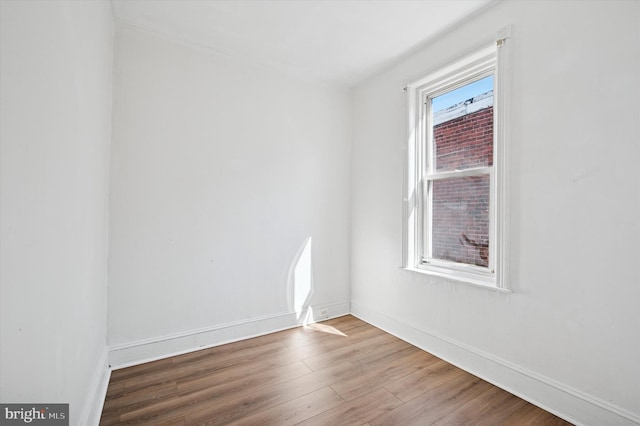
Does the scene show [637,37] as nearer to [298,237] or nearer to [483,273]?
[483,273]

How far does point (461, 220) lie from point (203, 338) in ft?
8.21

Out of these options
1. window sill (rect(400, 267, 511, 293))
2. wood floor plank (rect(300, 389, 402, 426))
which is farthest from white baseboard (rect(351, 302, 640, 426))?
wood floor plank (rect(300, 389, 402, 426))

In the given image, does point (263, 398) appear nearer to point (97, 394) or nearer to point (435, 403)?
point (97, 394)

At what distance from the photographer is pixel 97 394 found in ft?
5.83

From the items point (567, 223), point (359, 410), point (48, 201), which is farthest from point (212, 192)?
point (567, 223)

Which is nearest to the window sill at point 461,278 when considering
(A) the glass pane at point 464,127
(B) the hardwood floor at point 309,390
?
(B) the hardwood floor at point 309,390

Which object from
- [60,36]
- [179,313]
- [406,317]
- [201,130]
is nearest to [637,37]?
[406,317]

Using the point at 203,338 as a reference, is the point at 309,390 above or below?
below

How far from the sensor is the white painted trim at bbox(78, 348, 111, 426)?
1.52 meters

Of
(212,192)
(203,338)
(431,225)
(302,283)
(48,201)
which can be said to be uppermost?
(212,192)

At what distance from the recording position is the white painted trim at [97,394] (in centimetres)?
152

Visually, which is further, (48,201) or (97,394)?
(97,394)

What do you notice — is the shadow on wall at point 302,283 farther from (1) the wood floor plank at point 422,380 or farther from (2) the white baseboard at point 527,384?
(1) the wood floor plank at point 422,380

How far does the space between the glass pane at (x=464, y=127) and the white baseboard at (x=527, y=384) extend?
58.5 inches
